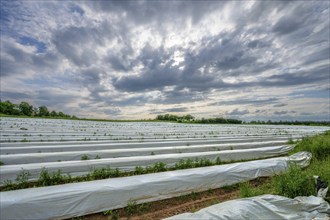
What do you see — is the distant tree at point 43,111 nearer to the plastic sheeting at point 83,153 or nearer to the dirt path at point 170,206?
the plastic sheeting at point 83,153

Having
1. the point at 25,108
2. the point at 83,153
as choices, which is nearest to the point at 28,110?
the point at 25,108

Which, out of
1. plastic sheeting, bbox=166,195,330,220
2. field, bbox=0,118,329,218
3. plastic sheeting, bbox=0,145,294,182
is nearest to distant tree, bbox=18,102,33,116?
field, bbox=0,118,329,218

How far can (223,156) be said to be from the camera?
4.98 metres

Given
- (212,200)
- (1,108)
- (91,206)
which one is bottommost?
(212,200)

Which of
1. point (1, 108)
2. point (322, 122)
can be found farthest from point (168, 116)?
point (1, 108)

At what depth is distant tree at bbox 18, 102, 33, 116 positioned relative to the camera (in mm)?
28719

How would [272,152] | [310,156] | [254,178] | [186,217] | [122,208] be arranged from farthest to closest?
[272,152]
[310,156]
[254,178]
[122,208]
[186,217]

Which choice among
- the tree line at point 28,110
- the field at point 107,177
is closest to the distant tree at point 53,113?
the tree line at point 28,110

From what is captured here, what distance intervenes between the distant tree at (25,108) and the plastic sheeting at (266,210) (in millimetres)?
33248

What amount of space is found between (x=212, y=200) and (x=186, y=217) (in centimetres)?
134

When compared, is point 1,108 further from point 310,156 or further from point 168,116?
point 310,156

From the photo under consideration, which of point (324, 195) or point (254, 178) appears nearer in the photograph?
point (324, 195)

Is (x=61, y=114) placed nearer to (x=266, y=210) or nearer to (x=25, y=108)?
(x=25, y=108)

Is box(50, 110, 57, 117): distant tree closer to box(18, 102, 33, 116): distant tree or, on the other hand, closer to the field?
box(18, 102, 33, 116): distant tree
